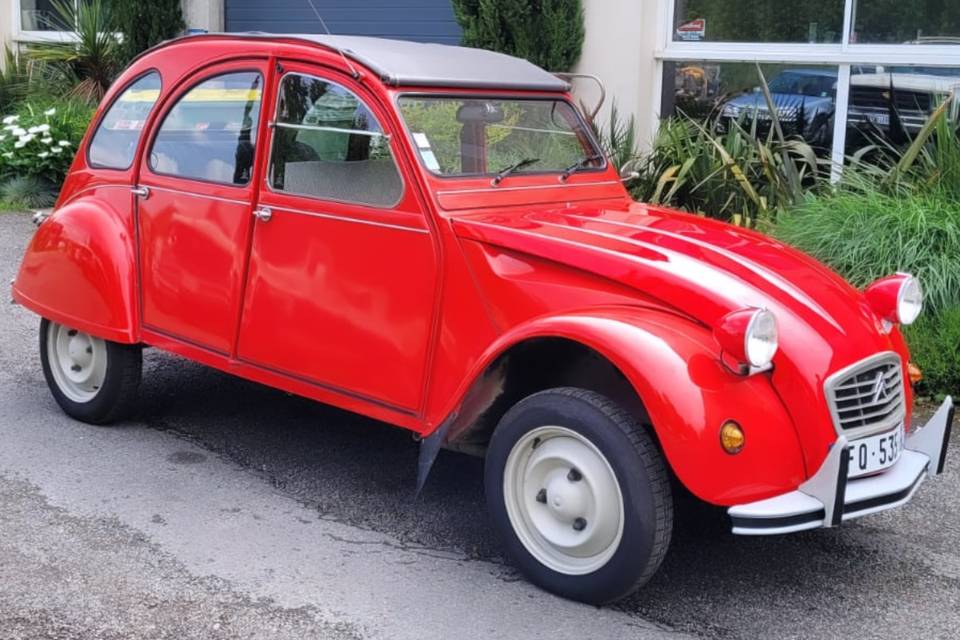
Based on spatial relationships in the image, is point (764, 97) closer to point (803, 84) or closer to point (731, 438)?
point (803, 84)

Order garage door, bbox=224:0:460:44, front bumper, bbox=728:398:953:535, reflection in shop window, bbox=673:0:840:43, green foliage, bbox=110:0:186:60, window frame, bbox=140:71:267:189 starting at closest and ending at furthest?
1. front bumper, bbox=728:398:953:535
2. window frame, bbox=140:71:267:189
3. reflection in shop window, bbox=673:0:840:43
4. garage door, bbox=224:0:460:44
5. green foliage, bbox=110:0:186:60

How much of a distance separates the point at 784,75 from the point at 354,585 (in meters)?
6.78

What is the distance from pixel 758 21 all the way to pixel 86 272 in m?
6.25

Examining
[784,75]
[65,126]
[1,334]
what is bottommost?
[1,334]

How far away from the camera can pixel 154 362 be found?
22.5 feet

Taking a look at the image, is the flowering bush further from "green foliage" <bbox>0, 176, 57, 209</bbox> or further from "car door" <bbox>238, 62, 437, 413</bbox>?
"car door" <bbox>238, 62, 437, 413</bbox>

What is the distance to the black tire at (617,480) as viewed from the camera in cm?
368

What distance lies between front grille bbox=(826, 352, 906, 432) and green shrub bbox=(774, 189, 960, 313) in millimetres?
2640

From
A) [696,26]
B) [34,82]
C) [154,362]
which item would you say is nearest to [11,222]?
[34,82]

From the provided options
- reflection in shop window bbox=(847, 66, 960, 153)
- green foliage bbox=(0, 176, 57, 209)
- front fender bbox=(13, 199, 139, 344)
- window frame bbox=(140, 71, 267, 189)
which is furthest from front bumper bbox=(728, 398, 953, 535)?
green foliage bbox=(0, 176, 57, 209)

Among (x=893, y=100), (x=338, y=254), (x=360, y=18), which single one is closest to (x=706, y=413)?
(x=338, y=254)

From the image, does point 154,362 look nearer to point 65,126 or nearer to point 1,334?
point 1,334

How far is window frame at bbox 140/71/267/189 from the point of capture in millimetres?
4965

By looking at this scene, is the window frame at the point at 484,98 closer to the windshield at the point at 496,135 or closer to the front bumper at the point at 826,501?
the windshield at the point at 496,135
